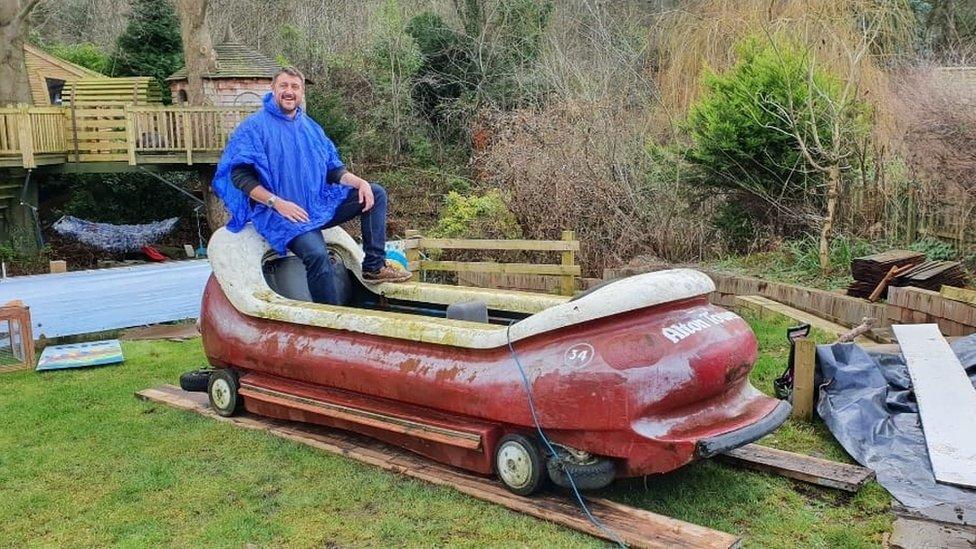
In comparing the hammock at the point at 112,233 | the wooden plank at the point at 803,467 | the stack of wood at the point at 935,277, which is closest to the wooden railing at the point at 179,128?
the hammock at the point at 112,233

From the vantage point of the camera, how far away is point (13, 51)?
14578 millimetres

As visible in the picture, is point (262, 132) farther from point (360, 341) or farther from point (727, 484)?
point (727, 484)

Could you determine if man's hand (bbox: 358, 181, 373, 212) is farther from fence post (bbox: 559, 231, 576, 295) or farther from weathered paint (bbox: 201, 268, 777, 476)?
fence post (bbox: 559, 231, 576, 295)

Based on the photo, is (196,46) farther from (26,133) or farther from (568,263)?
(568,263)

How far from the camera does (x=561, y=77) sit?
1237 cm

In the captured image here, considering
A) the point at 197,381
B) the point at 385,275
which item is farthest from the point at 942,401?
the point at 197,381

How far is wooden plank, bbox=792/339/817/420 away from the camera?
4.35 metres

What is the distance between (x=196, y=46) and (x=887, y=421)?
42.0ft

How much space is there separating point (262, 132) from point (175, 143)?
9.25 meters

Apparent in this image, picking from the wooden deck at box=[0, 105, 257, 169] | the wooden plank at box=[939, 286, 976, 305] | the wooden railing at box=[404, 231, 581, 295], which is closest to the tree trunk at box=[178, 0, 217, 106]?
the wooden deck at box=[0, 105, 257, 169]

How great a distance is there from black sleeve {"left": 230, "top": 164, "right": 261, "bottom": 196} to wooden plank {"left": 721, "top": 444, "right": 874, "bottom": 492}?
112 inches

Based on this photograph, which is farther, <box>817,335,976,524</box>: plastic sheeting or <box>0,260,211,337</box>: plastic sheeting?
<box>0,260,211,337</box>: plastic sheeting

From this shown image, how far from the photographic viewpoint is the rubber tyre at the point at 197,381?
4.95m

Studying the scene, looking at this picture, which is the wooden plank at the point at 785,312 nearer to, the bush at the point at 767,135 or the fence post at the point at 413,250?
the bush at the point at 767,135
